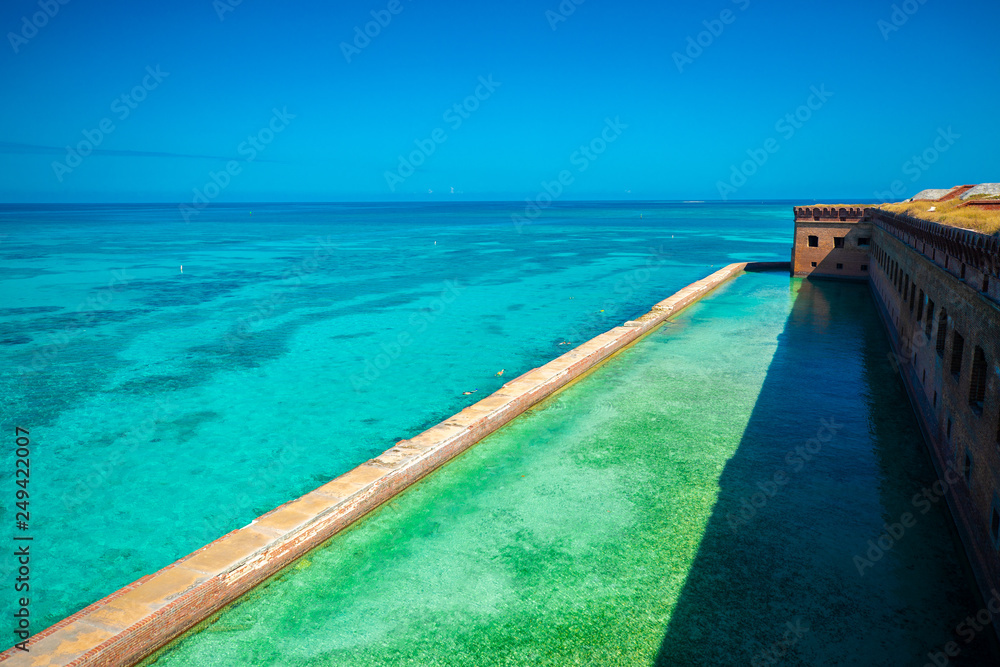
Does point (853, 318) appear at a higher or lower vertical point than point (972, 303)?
lower

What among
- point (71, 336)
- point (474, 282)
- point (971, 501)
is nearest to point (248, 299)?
point (71, 336)

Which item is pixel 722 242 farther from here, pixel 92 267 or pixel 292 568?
pixel 292 568

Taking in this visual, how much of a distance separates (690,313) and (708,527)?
16.6 meters

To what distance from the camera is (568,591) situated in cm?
687

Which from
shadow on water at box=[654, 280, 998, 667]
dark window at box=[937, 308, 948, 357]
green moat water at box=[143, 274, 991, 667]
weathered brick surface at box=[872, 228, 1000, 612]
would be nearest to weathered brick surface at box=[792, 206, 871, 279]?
weathered brick surface at box=[872, 228, 1000, 612]

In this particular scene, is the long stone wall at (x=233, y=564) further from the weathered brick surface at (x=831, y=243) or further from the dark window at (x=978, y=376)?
the weathered brick surface at (x=831, y=243)

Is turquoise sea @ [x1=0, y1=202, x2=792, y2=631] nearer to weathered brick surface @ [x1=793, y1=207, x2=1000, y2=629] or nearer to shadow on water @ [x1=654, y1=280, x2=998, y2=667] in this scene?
shadow on water @ [x1=654, y1=280, x2=998, y2=667]

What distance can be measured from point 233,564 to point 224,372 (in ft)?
36.2

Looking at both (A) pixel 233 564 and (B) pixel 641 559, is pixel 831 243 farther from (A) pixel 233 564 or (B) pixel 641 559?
(A) pixel 233 564

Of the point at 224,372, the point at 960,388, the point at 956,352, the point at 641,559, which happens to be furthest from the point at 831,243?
the point at 641,559

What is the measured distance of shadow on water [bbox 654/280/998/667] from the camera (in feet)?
19.7

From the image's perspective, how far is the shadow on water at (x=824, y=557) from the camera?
237 inches

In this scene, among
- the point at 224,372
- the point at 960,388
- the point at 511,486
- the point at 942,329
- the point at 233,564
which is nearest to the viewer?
the point at 233,564

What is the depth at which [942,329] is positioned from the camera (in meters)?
10.6
